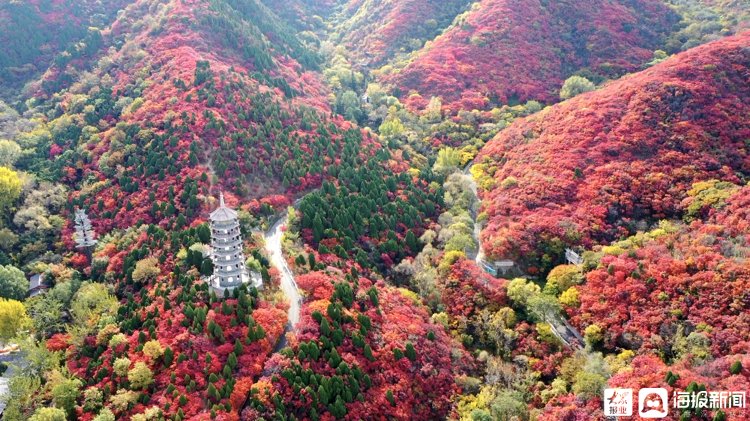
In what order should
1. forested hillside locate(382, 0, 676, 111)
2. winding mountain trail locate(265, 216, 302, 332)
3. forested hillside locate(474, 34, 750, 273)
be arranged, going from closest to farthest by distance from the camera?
winding mountain trail locate(265, 216, 302, 332)
forested hillside locate(474, 34, 750, 273)
forested hillside locate(382, 0, 676, 111)

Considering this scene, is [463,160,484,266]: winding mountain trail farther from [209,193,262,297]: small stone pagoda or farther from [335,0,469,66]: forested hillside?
[335,0,469,66]: forested hillside

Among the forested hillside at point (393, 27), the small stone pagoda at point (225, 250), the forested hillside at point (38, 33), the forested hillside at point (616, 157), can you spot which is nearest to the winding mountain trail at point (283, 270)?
the small stone pagoda at point (225, 250)

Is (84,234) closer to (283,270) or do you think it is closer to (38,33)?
(283,270)

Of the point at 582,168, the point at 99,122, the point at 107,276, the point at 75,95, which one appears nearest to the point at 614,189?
the point at 582,168

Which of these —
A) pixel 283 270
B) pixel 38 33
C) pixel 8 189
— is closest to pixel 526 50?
pixel 283 270

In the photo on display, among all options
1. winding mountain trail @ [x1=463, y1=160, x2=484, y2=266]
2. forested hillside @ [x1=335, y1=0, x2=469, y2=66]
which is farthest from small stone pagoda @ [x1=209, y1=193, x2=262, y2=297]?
forested hillside @ [x1=335, y1=0, x2=469, y2=66]

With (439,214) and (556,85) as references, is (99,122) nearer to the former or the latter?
(439,214)
